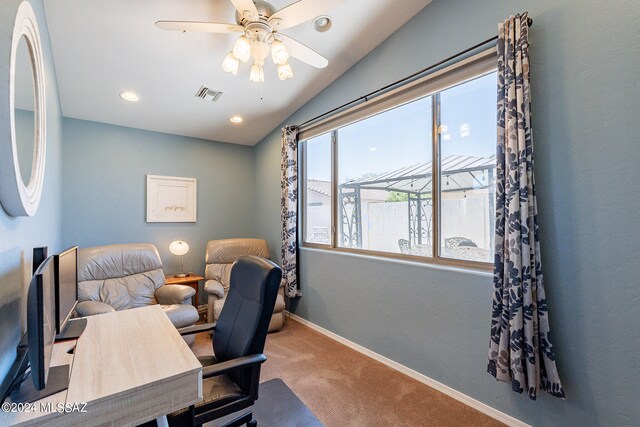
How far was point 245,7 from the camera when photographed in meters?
1.61

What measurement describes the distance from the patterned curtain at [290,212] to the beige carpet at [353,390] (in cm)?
78

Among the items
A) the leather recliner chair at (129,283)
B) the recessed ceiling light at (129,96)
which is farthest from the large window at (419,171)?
the recessed ceiling light at (129,96)

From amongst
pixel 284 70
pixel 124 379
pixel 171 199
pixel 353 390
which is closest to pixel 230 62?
pixel 284 70

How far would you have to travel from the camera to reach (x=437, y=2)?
2.11m

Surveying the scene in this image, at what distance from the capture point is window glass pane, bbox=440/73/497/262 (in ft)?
6.29

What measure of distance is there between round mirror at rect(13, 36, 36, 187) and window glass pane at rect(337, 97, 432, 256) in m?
2.39

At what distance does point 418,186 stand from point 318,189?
4.63 feet

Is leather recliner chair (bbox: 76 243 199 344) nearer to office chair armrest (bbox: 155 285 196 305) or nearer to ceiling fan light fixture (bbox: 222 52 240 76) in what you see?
office chair armrest (bbox: 155 285 196 305)

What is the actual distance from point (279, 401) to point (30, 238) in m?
1.80

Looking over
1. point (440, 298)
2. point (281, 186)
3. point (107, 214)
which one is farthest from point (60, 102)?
point (440, 298)

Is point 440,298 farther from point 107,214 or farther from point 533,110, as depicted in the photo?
point 107,214

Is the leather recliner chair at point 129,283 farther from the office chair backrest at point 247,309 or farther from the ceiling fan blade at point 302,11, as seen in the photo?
the ceiling fan blade at point 302,11

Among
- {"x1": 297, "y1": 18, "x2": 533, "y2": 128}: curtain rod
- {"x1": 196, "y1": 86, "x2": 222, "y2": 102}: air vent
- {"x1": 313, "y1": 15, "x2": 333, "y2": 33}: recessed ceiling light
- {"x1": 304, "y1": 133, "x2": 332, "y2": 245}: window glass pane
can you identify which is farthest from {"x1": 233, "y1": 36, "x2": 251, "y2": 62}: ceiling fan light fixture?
{"x1": 304, "y1": 133, "x2": 332, "y2": 245}: window glass pane

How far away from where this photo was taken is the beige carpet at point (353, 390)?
1.80 meters
